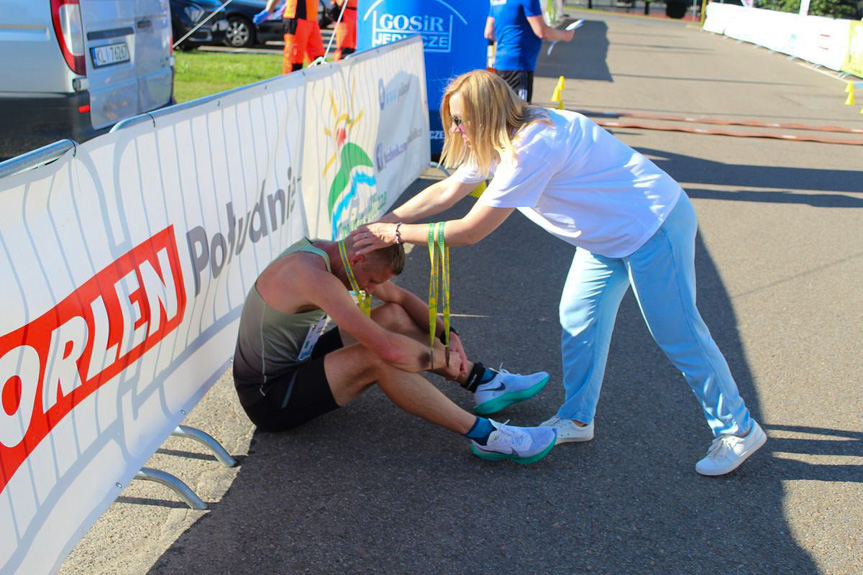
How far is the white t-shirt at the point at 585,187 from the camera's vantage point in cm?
312

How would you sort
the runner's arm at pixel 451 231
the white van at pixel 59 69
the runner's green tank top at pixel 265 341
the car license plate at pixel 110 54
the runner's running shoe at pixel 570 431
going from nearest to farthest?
the runner's arm at pixel 451 231, the runner's green tank top at pixel 265 341, the runner's running shoe at pixel 570 431, the white van at pixel 59 69, the car license plate at pixel 110 54

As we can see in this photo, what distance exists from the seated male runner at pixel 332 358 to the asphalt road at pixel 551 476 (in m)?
0.15

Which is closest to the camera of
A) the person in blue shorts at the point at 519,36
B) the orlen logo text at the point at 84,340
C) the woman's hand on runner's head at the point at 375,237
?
the orlen logo text at the point at 84,340

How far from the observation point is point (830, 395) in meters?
4.39

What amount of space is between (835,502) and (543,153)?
182 cm

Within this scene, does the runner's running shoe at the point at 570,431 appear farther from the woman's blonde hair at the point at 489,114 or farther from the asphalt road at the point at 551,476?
the woman's blonde hair at the point at 489,114

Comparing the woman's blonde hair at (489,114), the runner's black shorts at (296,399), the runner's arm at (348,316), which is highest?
the woman's blonde hair at (489,114)

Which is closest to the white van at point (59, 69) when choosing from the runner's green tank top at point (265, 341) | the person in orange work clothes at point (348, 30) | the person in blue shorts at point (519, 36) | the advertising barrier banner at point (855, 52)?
the person in blue shorts at point (519, 36)

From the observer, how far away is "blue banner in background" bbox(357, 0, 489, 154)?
8883 mm

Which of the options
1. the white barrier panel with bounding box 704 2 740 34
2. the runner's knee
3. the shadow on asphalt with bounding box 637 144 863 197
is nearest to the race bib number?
the runner's knee

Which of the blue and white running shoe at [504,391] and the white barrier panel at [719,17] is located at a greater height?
the blue and white running shoe at [504,391]

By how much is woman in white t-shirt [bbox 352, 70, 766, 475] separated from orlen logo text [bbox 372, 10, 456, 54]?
223 inches

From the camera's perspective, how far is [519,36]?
841 cm

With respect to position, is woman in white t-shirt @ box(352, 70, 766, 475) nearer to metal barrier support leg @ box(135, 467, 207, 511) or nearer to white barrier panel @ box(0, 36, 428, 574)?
white barrier panel @ box(0, 36, 428, 574)
